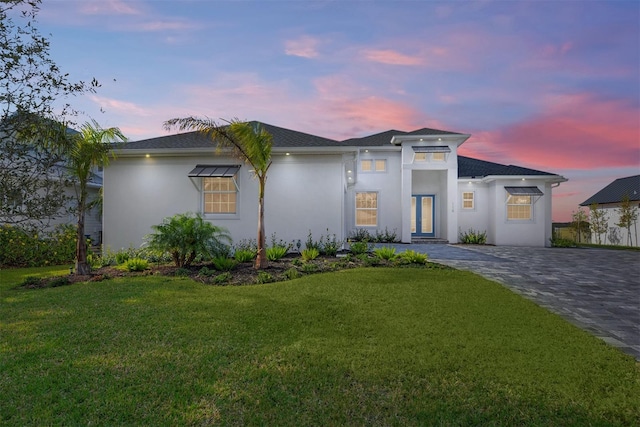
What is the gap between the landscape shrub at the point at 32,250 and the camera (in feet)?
37.2

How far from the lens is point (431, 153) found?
17.8 m

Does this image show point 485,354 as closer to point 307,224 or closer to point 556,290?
point 556,290

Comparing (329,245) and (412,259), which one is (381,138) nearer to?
(329,245)

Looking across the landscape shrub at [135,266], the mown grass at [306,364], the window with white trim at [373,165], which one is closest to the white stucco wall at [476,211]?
the window with white trim at [373,165]

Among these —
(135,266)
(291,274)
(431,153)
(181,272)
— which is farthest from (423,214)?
(135,266)

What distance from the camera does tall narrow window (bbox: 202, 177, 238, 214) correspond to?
41.1 ft

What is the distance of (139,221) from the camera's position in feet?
40.8

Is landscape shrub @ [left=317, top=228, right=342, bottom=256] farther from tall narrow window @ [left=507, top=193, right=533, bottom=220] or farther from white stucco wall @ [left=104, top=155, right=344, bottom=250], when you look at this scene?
tall narrow window @ [left=507, top=193, right=533, bottom=220]

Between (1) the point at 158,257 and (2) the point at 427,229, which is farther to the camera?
(2) the point at 427,229

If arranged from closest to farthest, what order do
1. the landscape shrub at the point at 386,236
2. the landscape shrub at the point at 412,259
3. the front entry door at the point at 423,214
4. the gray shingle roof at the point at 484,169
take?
the landscape shrub at the point at 412,259
the landscape shrub at the point at 386,236
the gray shingle roof at the point at 484,169
the front entry door at the point at 423,214

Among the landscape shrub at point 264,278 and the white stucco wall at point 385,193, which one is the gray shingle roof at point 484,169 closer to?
the white stucco wall at point 385,193

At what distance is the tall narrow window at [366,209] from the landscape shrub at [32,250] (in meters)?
13.1

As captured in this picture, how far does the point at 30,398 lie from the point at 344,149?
1028 cm

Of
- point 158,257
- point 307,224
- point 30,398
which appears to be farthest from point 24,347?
point 307,224
